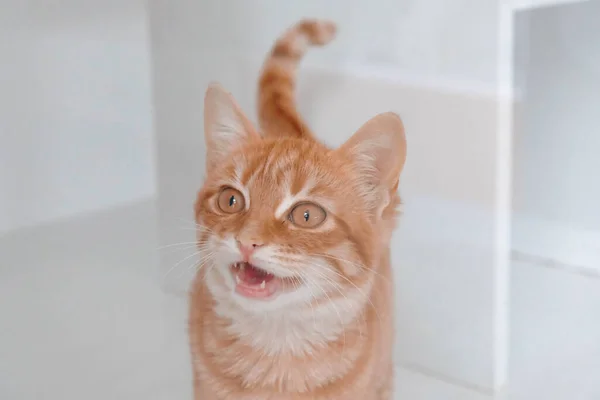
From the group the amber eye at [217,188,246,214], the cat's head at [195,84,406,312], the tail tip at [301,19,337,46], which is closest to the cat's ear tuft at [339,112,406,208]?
the cat's head at [195,84,406,312]

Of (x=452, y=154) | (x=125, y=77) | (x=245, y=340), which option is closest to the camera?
(x=245, y=340)

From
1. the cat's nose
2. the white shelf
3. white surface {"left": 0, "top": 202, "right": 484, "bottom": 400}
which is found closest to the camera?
the cat's nose

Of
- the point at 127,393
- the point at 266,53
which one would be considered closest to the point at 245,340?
the point at 127,393

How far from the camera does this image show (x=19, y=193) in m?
0.95

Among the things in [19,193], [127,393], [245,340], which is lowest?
[127,393]

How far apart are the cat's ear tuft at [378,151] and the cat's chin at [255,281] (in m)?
0.12

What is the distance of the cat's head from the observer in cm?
63

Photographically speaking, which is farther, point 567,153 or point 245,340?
point 567,153

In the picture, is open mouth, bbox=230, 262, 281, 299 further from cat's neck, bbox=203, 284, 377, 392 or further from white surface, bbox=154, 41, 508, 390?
white surface, bbox=154, 41, 508, 390

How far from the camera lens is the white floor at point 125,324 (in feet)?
2.73

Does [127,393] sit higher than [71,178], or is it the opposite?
[71,178]

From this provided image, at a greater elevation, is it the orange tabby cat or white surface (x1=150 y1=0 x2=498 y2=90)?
white surface (x1=150 y1=0 x2=498 y2=90)

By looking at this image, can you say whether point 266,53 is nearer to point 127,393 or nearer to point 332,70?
point 332,70

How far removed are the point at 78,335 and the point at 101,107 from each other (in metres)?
0.29
